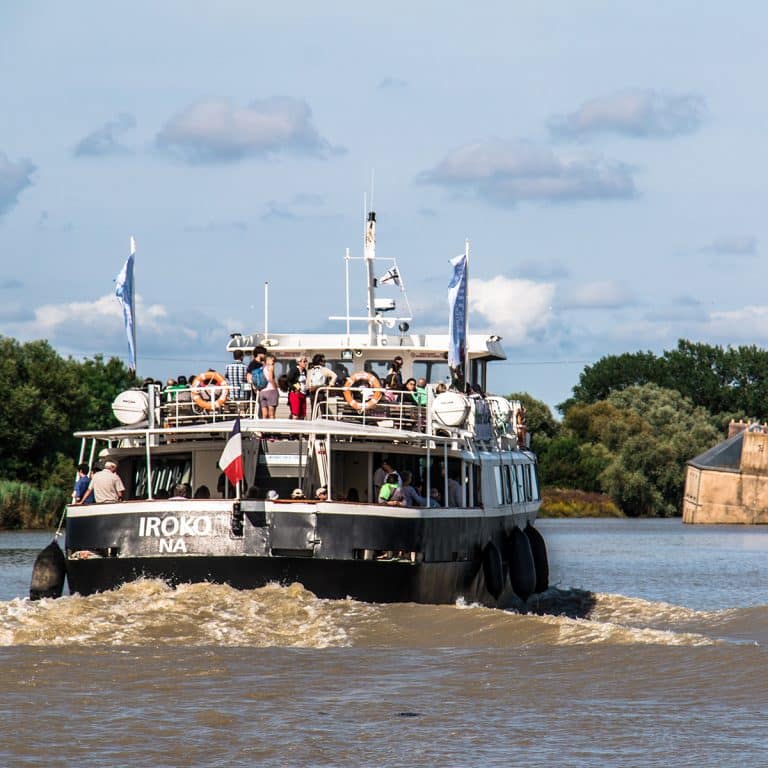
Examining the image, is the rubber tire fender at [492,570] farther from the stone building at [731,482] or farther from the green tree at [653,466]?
the green tree at [653,466]

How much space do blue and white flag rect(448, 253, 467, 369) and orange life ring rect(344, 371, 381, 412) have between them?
3.00 m


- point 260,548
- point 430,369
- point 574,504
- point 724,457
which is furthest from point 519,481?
point 574,504

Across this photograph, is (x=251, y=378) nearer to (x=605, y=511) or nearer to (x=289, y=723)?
(x=289, y=723)

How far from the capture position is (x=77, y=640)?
22.6 meters

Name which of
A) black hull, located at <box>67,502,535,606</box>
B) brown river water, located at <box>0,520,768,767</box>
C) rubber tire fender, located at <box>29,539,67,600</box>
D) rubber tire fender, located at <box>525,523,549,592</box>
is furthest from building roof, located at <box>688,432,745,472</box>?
black hull, located at <box>67,502,535,606</box>

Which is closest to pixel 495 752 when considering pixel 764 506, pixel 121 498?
pixel 121 498

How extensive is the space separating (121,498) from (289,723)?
10137 mm

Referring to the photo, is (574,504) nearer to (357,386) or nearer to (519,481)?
(519,481)

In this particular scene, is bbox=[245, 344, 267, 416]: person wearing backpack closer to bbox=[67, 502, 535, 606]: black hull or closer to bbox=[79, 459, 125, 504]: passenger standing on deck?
bbox=[79, 459, 125, 504]: passenger standing on deck

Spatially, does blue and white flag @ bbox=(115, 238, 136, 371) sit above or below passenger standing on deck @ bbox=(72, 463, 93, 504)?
above

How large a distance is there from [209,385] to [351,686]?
8.80m

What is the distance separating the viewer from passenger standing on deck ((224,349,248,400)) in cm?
2677

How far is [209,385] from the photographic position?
2712 cm

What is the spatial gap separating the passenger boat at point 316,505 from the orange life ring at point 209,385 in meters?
0.04
